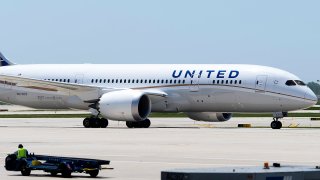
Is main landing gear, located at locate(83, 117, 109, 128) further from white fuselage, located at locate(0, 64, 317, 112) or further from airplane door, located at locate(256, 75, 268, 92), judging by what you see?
airplane door, located at locate(256, 75, 268, 92)

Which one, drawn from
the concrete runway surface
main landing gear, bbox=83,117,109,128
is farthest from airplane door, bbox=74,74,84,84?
the concrete runway surface

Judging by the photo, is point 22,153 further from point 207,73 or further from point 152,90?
point 152,90

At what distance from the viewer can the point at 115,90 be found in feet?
207

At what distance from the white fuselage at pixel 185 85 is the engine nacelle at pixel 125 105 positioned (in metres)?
1.83

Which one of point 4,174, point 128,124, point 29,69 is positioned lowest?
point 4,174

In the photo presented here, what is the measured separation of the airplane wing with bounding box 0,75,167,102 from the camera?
63.5m

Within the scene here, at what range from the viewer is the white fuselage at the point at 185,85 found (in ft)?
192

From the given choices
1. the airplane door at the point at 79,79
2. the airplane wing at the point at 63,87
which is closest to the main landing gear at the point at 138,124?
the airplane wing at the point at 63,87

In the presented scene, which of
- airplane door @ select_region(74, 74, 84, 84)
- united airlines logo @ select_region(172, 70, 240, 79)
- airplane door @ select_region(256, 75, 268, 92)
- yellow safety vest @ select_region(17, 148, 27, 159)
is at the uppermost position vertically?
airplane door @ select_region(74, 74, 84, 84)

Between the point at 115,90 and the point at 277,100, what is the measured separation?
12.0 meters

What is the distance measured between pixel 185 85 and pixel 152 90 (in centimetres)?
271

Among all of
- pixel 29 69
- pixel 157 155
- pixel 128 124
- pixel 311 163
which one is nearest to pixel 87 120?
pixel 128 124

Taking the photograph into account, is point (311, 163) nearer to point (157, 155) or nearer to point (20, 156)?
point (157, 155)

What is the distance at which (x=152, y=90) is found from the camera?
6216 cm
